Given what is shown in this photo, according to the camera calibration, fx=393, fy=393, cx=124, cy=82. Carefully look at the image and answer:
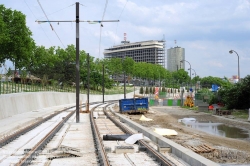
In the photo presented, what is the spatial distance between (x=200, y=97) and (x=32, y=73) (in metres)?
49.1

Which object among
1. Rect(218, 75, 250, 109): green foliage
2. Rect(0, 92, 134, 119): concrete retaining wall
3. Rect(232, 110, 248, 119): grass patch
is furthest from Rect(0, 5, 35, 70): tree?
Rect(232, 110, 248, 119): grass patch

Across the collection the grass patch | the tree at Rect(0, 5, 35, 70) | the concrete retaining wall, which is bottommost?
the grass patch

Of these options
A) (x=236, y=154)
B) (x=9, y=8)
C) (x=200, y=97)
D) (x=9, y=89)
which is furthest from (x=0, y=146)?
(x=200, y=97)

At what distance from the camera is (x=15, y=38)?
5909cm

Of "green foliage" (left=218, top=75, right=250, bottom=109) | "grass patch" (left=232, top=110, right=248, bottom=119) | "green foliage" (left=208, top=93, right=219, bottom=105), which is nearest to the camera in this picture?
"grass patch" (left=232, top=110, right=248, bottom=119)

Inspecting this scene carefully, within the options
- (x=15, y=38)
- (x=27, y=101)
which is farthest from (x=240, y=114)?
(x=15, y=38)

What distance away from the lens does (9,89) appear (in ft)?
135

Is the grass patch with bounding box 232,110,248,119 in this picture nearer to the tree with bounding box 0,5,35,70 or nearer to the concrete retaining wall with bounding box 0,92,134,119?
the concrete retaining wall with bounding box 0,92,134,119

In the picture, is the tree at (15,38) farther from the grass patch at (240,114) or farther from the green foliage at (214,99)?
the grass patch at (240,114)

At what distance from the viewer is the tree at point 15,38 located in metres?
59.3

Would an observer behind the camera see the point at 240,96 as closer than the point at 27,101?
No

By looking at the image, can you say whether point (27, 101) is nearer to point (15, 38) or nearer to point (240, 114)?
point (15, 38)

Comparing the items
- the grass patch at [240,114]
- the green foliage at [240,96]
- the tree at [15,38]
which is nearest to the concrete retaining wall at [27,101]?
the tree at [15,38]

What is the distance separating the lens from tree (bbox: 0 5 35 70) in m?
59.3
